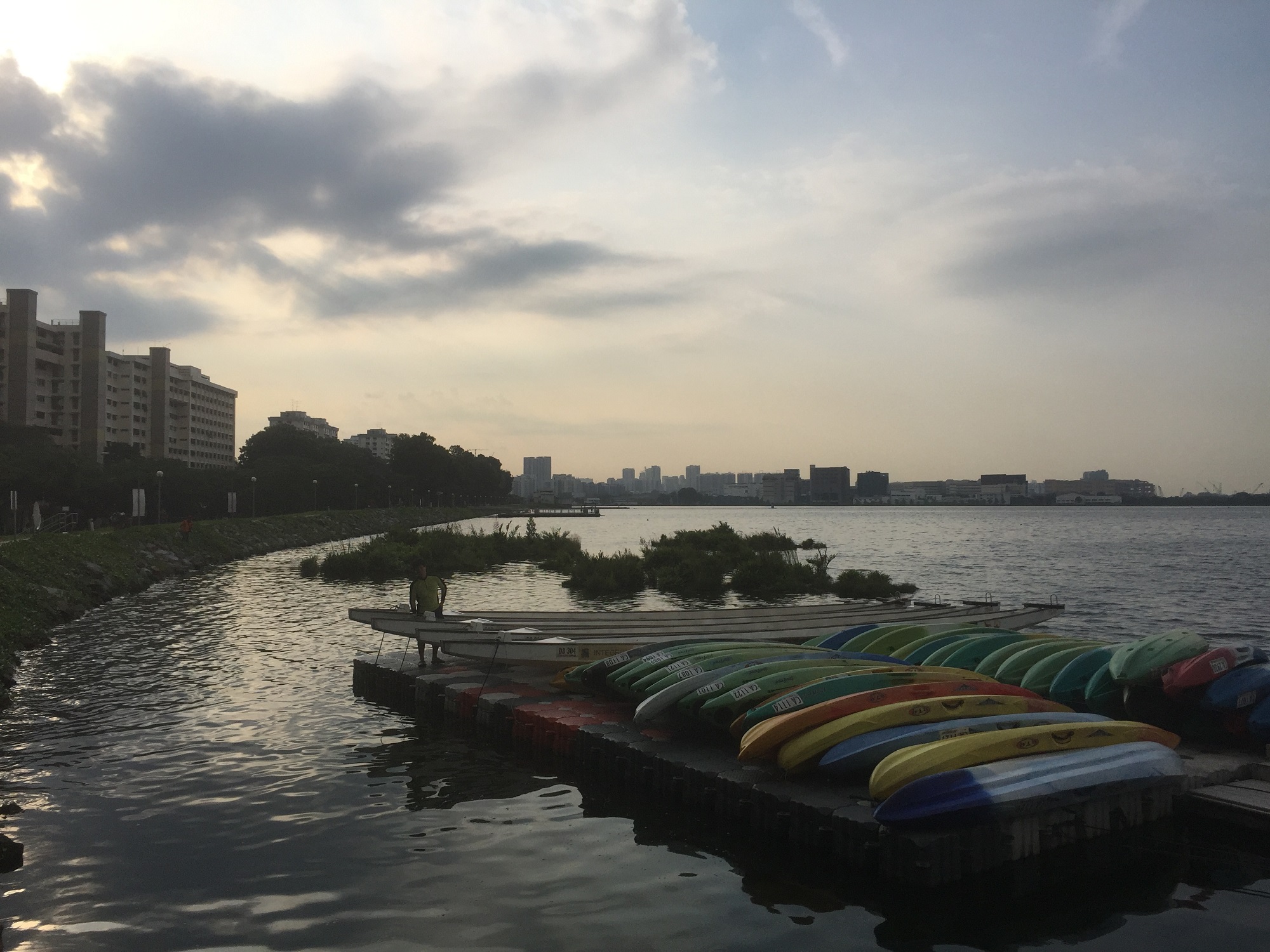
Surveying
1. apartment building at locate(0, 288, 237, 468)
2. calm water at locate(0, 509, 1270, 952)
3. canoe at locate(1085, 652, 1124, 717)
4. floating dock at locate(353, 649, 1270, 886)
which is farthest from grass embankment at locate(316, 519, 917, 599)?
apartment building at locate(0, 288, 237, 468)

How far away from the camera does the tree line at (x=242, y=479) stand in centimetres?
7450

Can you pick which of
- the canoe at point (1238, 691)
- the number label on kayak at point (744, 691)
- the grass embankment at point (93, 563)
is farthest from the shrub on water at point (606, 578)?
the canoe at point (1238, 691)

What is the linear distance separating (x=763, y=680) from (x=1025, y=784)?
374 centimetres

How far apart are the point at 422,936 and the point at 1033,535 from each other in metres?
108

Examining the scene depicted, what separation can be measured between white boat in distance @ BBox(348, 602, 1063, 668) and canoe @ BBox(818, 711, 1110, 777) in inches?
238

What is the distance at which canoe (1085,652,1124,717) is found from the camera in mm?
12570

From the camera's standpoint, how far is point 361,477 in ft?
419

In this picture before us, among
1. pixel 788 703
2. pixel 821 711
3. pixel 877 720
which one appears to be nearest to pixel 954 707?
pixel 877 720

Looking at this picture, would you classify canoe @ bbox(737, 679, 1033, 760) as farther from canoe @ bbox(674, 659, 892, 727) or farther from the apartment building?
the apartment building

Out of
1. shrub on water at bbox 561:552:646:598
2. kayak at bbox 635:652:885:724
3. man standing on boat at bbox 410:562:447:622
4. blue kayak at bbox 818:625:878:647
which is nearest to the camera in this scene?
kayak at bbox 635:652:885:724

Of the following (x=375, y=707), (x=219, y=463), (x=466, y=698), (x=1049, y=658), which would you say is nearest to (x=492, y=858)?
(x=466, y=698)

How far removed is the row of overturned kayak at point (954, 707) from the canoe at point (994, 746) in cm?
1

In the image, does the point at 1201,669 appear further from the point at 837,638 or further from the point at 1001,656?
the point at 837,638

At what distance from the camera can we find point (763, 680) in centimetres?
1205
